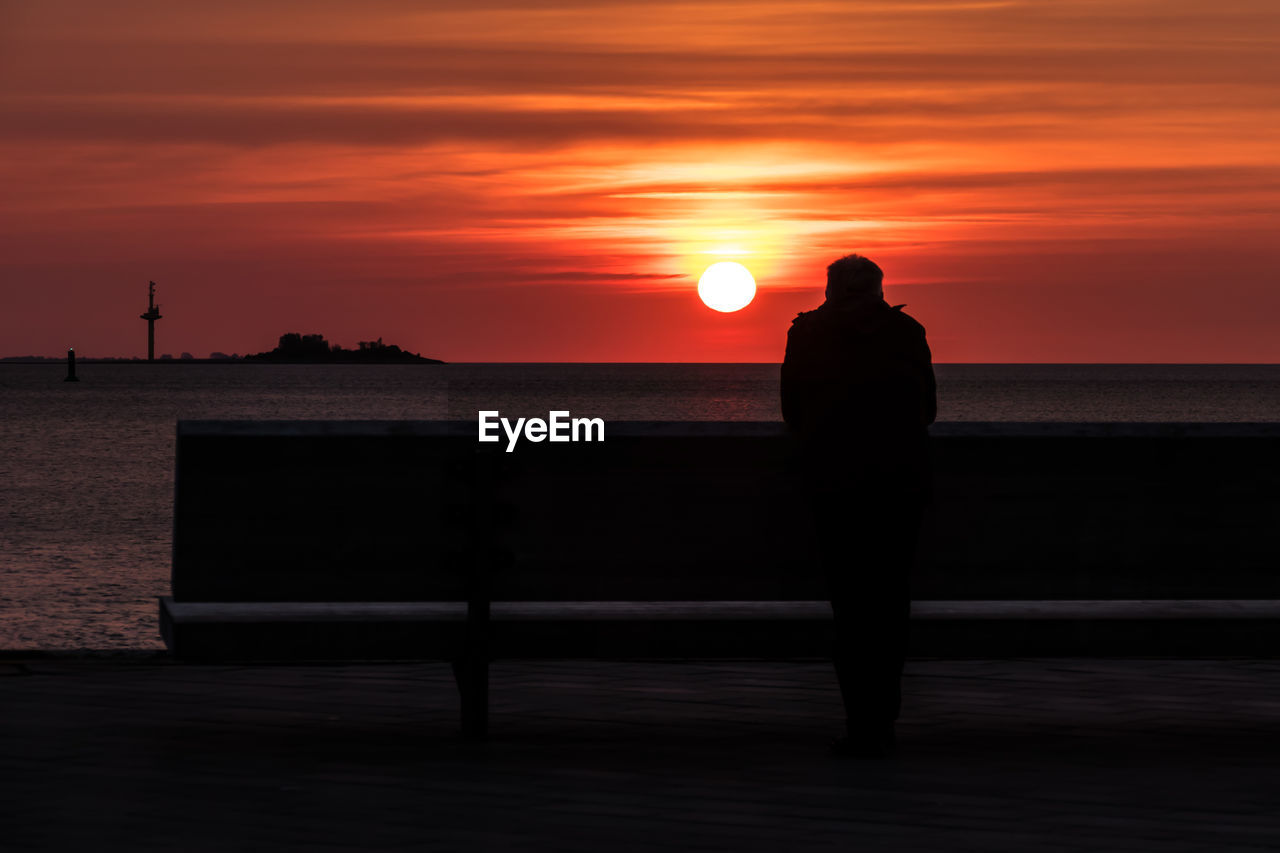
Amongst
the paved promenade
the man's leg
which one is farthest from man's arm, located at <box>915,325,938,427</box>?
the paved promenade

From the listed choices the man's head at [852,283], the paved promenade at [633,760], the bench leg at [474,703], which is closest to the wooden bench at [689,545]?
the paved promenade at [633,760]

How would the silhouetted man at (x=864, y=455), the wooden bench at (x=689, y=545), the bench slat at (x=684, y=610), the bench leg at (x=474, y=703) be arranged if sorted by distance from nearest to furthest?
the silhouetted man at (x=864, y=455), the bench leg at (x=474, y=703), the bench slat at (x=684, y=610), the wooden bench at (x=689, y=545)

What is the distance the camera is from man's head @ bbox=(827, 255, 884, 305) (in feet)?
24.6

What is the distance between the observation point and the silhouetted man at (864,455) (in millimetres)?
7391

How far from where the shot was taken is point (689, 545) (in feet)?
33.3

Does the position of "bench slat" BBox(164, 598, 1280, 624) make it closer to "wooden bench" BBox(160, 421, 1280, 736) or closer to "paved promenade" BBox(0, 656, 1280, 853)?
"wooden bench" BBox(160, 421, 1280, 736)

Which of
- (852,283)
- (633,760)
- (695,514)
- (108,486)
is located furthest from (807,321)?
(108,486)

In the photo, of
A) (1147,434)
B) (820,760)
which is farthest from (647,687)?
(1147,434)

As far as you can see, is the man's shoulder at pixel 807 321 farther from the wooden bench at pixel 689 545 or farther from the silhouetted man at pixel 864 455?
the wooden bench at pixel 689 545

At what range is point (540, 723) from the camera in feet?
26.1

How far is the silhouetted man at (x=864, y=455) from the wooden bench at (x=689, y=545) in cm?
222

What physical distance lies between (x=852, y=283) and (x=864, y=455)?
0.67 meters

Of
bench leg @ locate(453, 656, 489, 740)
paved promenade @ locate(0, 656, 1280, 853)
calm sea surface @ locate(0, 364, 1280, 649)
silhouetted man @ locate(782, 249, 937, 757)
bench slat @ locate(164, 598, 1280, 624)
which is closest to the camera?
paved promenade @ locate(0, 656, 1280, 853)

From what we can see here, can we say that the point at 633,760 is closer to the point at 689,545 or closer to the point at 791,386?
the point at 791,386
